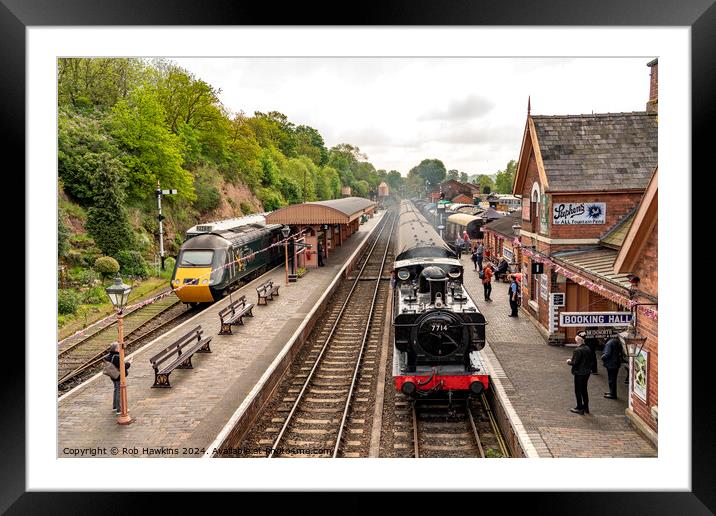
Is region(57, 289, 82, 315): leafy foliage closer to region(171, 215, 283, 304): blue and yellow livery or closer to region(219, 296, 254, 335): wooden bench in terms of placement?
region(171, 215, 283, 304): blue and yellow livery

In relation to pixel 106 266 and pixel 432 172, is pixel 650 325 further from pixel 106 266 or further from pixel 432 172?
pixel 432 172

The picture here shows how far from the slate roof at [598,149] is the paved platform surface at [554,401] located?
3.95 meters

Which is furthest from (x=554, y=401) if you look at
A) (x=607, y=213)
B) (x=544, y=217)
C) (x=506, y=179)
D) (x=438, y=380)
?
(x=506, y=179)

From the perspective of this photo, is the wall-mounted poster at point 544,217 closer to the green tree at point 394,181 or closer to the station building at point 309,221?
the station building at point 309,221

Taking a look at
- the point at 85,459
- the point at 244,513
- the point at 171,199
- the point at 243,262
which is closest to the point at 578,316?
the point at 244,513

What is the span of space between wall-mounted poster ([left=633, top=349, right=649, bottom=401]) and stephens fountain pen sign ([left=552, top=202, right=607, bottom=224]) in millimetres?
5348

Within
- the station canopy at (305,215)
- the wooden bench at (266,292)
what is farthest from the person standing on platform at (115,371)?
the station canopy at (305,215)

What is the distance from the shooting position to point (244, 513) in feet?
18.7

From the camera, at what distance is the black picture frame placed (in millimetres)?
5691

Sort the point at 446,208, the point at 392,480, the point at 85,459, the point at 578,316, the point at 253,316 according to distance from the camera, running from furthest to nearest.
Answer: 1. the point at 446,208
2. the point at 253,316
3. the point at 578,316
4. the point at 85,459
5. the point at 392,480

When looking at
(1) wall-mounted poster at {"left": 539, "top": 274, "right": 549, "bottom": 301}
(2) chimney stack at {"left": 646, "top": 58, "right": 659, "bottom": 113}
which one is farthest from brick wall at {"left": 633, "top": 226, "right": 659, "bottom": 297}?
(2) chimney stack at {"left": 646, "top": 58, "right": 659, "bottom": 113}
